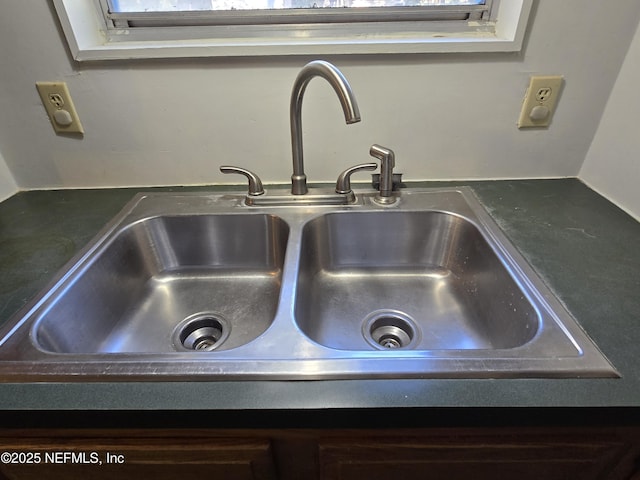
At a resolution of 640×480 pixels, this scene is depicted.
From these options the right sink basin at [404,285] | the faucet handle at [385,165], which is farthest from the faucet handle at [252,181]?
the faucet handle at [385,165]

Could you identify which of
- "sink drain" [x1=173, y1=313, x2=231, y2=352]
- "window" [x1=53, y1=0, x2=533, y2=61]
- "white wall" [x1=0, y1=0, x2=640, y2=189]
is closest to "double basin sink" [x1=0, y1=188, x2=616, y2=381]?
"sink drain" [x1=173, y1=313, x2=231, y2=352]

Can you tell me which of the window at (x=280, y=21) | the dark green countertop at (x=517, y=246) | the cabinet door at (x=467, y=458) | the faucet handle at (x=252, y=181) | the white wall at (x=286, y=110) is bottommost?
the cabinet door at (x=467, y=458)

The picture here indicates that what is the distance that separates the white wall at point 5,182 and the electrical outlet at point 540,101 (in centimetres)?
140

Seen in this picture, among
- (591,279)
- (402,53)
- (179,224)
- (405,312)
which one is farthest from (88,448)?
(402,53)

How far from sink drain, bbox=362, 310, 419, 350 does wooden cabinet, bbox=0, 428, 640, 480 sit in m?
0.25

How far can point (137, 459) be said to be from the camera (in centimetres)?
49

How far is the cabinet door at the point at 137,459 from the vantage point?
48 centimetres

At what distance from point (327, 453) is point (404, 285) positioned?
0.48 m

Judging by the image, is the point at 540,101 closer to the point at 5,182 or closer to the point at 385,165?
the point at 385,165

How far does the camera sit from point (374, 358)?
0.48 metres

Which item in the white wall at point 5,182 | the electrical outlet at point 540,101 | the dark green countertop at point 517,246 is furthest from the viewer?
the white wall at point 5,182

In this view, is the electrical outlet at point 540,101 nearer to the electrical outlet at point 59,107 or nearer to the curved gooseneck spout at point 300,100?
the curved gooseneck spout at point 300,100

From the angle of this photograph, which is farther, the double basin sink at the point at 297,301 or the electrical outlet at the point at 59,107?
the electrical outlet at the point at 59,107

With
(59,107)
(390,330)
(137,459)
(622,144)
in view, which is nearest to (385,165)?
(390,330)
